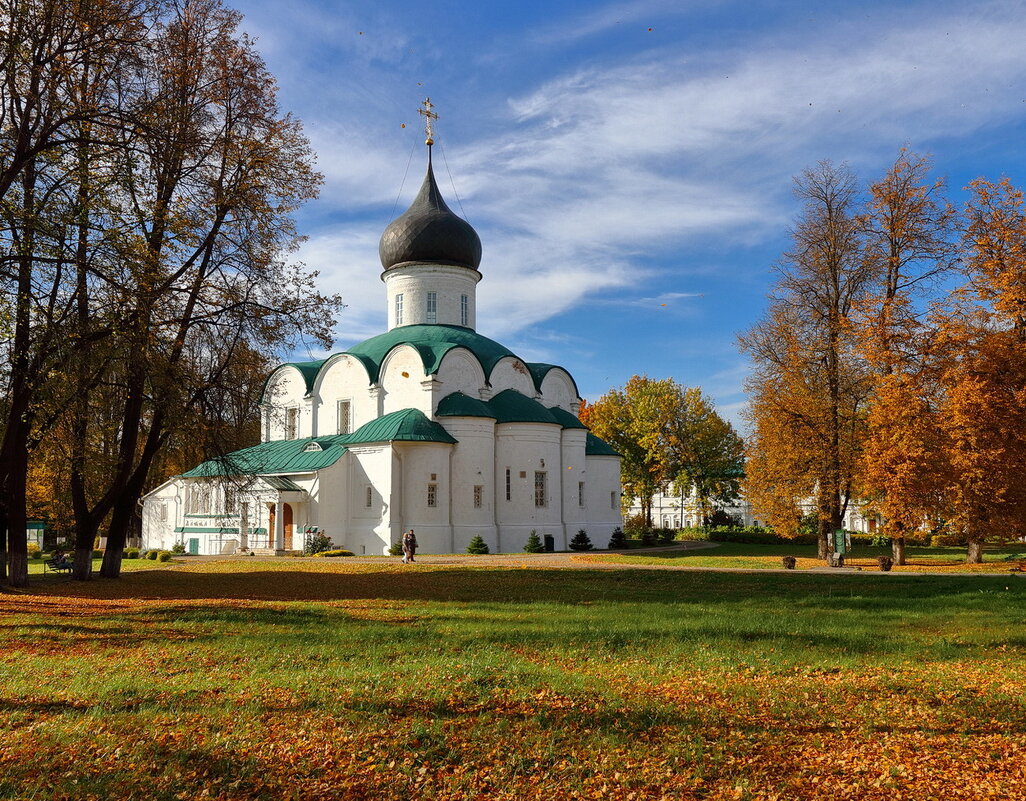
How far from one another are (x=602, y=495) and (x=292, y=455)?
14.5m

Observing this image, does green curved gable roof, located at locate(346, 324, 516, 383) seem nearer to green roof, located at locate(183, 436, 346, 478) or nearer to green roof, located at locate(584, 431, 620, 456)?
green roof, located at locate(183, 436, 346, 478)

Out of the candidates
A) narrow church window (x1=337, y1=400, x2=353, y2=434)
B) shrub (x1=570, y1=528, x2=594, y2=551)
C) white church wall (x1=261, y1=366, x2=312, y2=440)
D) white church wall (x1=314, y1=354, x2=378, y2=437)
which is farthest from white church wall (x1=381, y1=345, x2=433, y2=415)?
shrub (x1=570, y1=528, x2=594, y2=551)

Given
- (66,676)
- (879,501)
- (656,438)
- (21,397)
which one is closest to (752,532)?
(656,438)

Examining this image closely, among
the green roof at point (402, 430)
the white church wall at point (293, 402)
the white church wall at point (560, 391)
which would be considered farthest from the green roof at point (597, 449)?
the white church wall at point (293, 402)

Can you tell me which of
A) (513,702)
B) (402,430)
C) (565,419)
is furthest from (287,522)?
(513,702)

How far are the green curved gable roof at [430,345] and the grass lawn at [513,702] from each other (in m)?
22.1

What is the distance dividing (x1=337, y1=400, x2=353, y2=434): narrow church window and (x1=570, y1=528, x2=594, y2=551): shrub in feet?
38.0

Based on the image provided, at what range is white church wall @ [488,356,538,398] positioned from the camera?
121 feet

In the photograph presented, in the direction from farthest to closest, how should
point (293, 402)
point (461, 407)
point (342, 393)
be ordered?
1. point (293, 402)
2. point (342, 393)
3. point (461, 407)

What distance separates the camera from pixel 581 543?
116 feet

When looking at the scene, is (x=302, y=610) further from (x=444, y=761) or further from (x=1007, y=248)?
(x=1007, y=248)

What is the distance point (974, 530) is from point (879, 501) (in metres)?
2.63

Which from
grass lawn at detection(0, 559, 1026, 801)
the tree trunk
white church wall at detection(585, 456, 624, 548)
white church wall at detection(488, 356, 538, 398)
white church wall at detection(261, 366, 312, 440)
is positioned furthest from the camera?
white church wall at detection(261, 366, 312, 440)

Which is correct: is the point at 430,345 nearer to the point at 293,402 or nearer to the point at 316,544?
the point at 293,402
